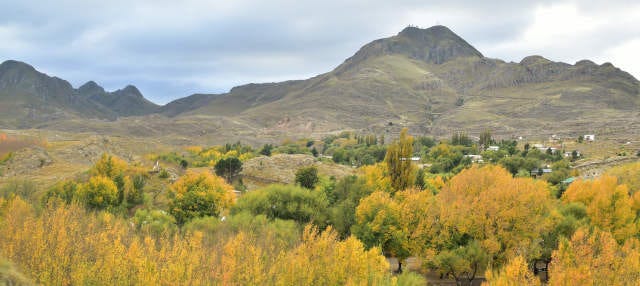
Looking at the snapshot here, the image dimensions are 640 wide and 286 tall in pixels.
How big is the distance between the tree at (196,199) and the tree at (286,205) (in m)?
2.50

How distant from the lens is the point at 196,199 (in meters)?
44.3

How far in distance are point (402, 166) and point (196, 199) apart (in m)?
23.4

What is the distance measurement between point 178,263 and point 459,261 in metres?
22.1

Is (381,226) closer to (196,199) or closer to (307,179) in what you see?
(196,199)

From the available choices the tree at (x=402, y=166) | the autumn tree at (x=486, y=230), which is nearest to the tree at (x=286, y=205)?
the tree at (x=402, y=166)

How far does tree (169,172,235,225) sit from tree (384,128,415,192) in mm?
19571

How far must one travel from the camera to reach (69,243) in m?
21.4

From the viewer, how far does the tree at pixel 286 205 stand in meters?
42.8

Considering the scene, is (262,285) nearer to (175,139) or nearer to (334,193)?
(334,193)

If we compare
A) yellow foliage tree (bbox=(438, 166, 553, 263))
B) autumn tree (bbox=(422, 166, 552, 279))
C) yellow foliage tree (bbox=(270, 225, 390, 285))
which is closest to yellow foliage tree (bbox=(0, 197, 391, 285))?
yellow foliage tree (bbox=(270, 225, 390, 285))

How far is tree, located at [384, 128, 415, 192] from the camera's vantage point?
168 feet

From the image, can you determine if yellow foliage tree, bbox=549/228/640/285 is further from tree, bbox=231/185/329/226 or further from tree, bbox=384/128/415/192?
tree, bbox=384/128/415/192

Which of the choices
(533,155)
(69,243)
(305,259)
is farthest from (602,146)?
(69,243)

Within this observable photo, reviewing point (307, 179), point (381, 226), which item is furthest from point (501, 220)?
point (307, 179)
